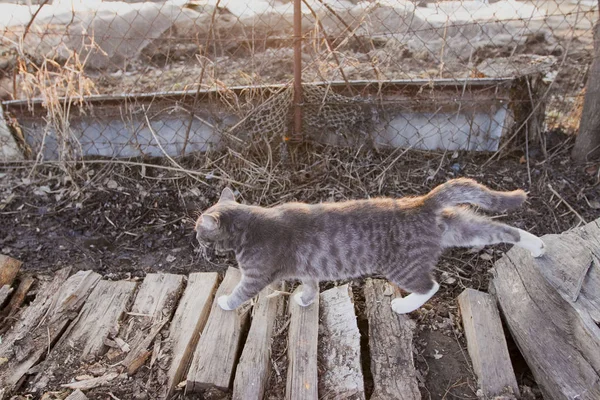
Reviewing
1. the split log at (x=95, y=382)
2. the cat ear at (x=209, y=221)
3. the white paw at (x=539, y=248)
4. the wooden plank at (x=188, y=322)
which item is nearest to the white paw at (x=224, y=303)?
the wooden plank at (x=188, y=322)

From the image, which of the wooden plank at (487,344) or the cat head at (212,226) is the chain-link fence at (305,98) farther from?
the wooden plank at (487,344)

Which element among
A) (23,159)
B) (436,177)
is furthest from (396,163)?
(23,159)

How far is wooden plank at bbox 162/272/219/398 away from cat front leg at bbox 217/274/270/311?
188mm

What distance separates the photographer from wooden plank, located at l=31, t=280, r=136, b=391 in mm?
2621

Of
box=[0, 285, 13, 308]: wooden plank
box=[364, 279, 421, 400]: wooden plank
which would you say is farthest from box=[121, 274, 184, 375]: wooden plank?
box=[364, 279, 421, 400]: wooden plank

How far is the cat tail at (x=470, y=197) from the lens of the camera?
2584 mm

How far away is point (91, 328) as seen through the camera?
2.86 meters

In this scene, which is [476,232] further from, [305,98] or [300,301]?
[305,98]

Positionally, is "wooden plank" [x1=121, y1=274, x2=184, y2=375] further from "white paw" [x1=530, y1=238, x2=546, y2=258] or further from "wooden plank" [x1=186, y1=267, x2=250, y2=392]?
"white paw" [x1=530, y1=238, x2=546, y2=258]

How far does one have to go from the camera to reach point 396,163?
4320mm

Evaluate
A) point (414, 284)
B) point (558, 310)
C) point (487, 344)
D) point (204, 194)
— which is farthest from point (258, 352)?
point (204, 194)

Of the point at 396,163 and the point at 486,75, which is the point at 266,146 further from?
the point at 486,75

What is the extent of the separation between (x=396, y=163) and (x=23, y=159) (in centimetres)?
367

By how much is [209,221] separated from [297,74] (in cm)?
188
